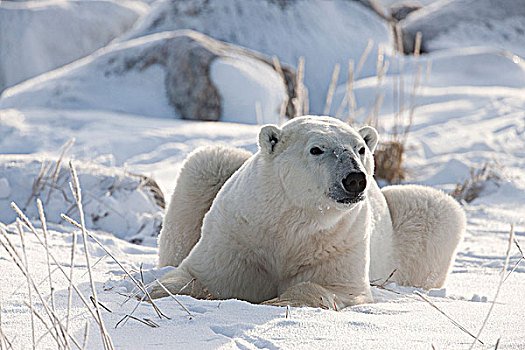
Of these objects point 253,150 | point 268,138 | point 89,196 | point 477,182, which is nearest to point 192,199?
point 268,138

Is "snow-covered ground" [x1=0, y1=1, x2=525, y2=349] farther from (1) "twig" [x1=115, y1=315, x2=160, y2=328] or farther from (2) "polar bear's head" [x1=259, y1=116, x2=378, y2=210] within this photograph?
(2) "polar bear's head" [x1=259, y1=116, x2=378, y2=210]

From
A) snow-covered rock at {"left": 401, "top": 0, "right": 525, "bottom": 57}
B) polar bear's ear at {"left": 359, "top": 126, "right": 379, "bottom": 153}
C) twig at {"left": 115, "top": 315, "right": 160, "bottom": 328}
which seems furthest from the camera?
snow-covered rock at {"left": 401, "top": 0, "right": 525, "bottom": 57}

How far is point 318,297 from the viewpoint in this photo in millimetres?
2588

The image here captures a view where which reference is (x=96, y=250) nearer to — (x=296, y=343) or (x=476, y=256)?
(x=296, y=343)

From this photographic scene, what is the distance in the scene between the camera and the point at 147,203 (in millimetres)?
5188

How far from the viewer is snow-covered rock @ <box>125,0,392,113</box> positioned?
38.8ft

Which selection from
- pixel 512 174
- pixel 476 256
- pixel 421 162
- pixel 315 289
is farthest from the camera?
pixel 421 162

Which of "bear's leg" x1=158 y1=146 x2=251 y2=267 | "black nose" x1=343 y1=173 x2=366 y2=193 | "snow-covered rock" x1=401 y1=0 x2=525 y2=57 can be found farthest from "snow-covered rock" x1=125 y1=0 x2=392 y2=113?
"black nose" x1=343 y1=173 x2=366 y2=193

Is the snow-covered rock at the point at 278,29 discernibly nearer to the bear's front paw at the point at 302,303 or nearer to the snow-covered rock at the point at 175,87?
the snow-covered rock at the point at 175,87

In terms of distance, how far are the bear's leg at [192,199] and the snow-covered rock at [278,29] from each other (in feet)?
25.8

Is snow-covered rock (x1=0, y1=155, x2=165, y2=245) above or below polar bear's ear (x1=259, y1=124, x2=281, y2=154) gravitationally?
below

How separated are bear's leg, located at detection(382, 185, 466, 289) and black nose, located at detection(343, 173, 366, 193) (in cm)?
137

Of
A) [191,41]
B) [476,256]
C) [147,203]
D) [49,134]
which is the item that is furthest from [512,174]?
[49,134]

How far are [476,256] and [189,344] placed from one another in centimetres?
329
